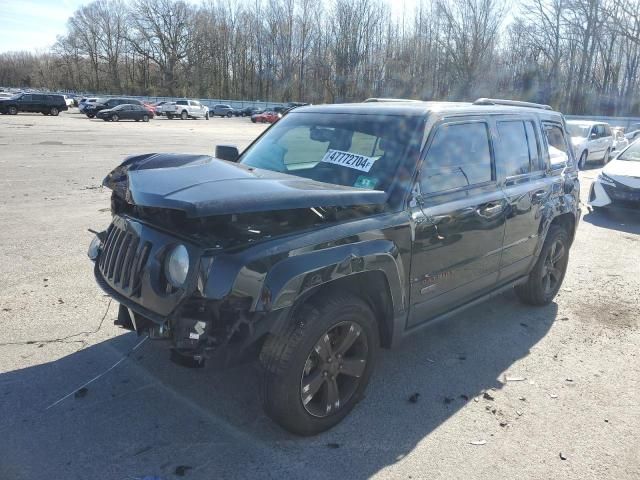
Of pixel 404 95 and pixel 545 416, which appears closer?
pixel 545 416

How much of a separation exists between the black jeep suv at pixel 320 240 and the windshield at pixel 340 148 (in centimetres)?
1

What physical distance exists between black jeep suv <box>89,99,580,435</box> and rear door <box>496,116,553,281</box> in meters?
0.02

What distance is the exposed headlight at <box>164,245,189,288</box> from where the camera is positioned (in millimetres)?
2666

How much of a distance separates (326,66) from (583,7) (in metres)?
39.5

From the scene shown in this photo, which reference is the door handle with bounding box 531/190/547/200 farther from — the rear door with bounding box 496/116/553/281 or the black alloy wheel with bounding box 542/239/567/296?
the black alloy wheel with bounding box 542/239/567/296

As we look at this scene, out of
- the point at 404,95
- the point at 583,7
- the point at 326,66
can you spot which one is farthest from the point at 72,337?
the point at 326,66

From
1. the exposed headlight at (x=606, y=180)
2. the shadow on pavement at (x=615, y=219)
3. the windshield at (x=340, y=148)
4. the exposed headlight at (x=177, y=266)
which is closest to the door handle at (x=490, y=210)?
the windshield at (x=340, y=148)

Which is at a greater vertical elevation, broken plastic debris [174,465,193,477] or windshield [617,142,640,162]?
windshield [617,142,640,162]

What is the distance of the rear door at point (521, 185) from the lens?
4.28m

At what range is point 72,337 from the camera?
13.3ft

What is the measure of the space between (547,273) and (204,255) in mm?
3930

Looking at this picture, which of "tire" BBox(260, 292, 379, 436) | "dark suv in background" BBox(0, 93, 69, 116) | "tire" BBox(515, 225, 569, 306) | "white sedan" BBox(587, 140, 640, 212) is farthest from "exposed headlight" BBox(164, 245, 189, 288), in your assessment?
"dark suv in background" BBox(0, 93, 69, 116)

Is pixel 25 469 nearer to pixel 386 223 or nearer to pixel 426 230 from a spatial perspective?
pixel 386 223

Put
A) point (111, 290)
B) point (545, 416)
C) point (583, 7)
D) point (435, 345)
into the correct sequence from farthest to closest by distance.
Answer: point (583, 7) < point (435, 345) < point (545, 416) < point (111, 290)
